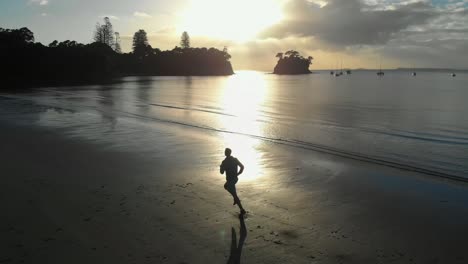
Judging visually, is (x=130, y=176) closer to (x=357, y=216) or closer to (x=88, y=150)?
(x=88, y=150)

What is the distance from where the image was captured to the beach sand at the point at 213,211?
8.93m

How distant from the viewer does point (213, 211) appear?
452 inches

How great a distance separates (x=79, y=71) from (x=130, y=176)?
118m

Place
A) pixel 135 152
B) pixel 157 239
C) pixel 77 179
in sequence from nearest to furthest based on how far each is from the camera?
pixel 157 239
pixel 77 179
pixel 135 152

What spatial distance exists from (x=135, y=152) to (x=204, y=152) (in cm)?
363

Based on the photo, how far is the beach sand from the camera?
893 centimetres

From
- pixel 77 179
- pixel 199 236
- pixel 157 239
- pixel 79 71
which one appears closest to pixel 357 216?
pixel 199 236

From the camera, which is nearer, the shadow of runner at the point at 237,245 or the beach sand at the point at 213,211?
the shadow of runner at the point at 237,245

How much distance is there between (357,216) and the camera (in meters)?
11.5

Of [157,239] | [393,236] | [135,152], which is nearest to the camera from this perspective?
[157,239]

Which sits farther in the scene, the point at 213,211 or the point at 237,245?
the point at 213,211

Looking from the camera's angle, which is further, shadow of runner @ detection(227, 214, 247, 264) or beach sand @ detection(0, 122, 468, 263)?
beach sand @ detection(0, 122, 468, 263)

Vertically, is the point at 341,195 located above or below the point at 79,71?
below

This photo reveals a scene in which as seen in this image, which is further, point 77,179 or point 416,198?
point 77,179
